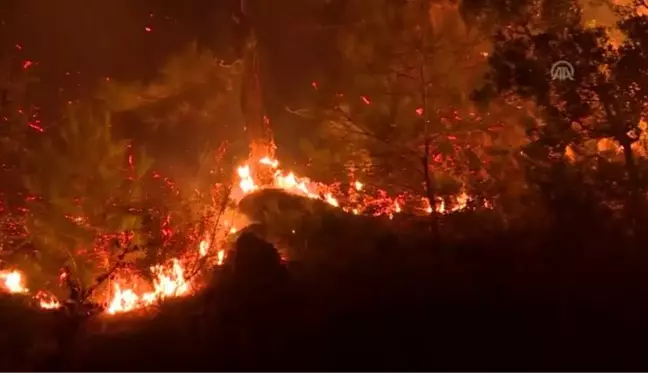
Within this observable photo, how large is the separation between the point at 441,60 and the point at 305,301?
4021mm

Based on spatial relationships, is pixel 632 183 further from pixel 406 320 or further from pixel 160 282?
pixel 160 282

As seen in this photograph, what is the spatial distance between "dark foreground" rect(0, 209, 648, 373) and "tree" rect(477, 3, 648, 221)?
44.7 inches

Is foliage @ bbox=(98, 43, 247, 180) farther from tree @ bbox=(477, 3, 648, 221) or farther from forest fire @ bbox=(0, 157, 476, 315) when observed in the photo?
tree @ bbox=(477, 3, 648, 221)

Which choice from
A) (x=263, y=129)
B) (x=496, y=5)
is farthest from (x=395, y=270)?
(x=263, y=129)

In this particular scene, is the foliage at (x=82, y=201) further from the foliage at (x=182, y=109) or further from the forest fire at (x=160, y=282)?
the foliage at (x=182, y=109)

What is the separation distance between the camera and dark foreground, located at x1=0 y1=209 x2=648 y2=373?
778cm

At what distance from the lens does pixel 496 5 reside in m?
8.98

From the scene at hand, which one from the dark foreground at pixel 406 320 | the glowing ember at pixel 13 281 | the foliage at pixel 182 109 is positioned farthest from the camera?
the foliage at pixel 182 109

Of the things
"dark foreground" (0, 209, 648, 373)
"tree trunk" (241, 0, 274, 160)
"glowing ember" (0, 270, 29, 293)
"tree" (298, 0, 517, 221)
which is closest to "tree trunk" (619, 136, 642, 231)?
"dark foreground" (0, 209, 648, 373)

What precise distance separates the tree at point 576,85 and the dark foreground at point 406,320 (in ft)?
3.73

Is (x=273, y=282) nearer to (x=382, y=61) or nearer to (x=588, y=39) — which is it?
(x=382, y=61)

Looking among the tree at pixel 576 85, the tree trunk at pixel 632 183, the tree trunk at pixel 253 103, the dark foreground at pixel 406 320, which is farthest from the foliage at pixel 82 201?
the tree trunk at pixel 632 183

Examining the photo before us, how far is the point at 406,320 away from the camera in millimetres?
8594

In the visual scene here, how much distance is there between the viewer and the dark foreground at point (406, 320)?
7777 mm
